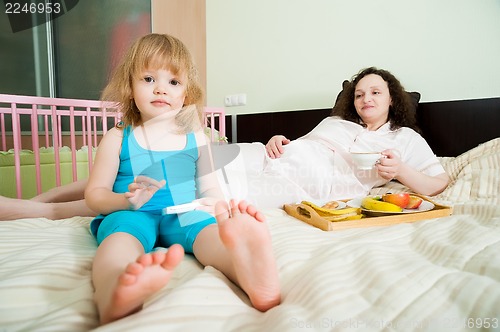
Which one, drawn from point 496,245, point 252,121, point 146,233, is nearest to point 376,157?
point 496,245

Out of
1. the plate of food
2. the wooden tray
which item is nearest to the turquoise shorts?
the wooden tray

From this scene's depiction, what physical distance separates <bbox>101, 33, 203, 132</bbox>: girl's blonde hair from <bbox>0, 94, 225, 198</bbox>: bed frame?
0.08m

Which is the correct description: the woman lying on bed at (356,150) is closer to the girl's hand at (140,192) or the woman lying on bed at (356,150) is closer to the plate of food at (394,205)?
the plate of food at (394,205)

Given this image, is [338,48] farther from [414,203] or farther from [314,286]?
[314,286]

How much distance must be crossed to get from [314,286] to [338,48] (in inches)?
70.9

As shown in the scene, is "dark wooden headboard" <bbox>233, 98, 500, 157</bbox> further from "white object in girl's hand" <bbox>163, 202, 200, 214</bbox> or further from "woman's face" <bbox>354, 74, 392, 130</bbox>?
"white object in girl's hand" <bbox>163, 202, 200, 214</bbox>

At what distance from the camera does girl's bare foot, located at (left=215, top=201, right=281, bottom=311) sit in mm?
501

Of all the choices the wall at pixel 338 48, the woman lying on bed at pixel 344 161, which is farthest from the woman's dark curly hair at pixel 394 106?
the wall at pixel 338 48

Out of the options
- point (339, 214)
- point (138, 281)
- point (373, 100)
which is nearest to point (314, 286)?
point (138, 281)

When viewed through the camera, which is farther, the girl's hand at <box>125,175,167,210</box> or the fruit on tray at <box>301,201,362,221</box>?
the fruit on tray at <box>301,201,362,221</box>

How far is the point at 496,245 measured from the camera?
63 centimetres

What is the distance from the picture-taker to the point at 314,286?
0.51 m

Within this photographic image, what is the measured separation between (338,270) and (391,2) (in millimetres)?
1740

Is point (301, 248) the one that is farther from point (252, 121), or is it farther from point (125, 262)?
point (252, 121)
